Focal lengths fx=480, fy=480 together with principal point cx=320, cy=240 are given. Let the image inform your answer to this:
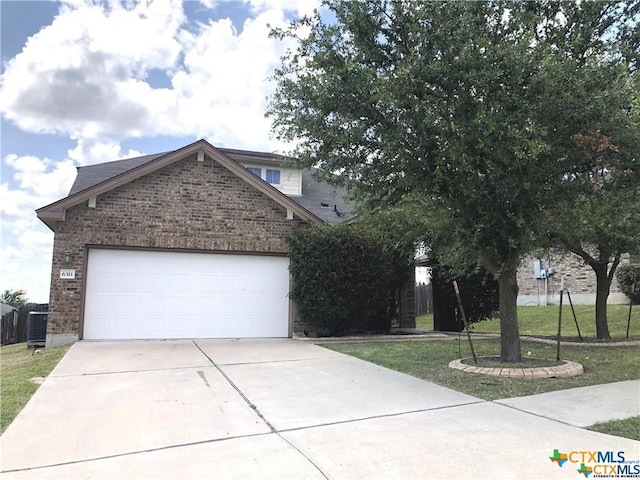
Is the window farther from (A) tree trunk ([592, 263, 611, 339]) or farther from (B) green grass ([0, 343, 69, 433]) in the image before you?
(A) tree trunk ([592, 263, 611, 339])

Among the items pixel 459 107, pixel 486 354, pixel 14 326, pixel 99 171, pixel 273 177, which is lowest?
pixel 14 326

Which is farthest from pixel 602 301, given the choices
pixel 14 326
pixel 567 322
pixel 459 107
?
pixel 14 326

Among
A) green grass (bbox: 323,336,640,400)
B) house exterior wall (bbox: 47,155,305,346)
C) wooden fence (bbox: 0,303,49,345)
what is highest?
house exterior wall (bbox: 47,155,305,346)

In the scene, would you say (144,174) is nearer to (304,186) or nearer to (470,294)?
(304,186)

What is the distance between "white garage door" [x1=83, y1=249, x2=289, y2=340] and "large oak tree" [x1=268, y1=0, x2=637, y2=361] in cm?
556

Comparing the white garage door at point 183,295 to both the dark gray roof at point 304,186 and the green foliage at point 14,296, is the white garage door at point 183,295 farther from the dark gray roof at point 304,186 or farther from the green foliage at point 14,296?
the green foliage at point 14,296

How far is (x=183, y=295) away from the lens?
13023 mm

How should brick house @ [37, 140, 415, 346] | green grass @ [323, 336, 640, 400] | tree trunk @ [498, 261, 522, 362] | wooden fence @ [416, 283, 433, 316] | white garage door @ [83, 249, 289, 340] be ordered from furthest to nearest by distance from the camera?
wooden fence @ [416, 283, 433, 316] < white garage door @ [83, 249, 289, 340] < brick house @ [37, 140, 415, 346] < tree trunk @ [498, 261, 522, 362] < green grass @ [323, 336, 640, 400]

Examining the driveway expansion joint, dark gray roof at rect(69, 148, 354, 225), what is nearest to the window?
dark gray roof at rect(69, 148, 354, 225)

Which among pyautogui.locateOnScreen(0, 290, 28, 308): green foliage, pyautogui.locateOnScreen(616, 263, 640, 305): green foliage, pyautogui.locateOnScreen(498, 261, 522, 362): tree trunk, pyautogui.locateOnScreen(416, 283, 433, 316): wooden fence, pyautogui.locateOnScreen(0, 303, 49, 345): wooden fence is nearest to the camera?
pyautogui.locateOnScreen(498, 261, 522, 362): tree trunk

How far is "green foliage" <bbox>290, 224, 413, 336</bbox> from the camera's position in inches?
523

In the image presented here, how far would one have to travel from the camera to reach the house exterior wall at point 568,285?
20.9m

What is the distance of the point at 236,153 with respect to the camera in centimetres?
1877

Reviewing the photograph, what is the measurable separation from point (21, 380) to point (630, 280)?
68.0 feet
